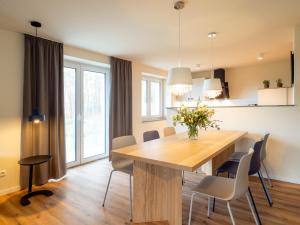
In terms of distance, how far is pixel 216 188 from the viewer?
1825 mm

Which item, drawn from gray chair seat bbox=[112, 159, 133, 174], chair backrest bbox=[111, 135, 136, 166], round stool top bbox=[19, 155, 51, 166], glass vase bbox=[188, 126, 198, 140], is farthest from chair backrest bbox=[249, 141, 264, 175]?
round stool top bbox=[19, 155, 51, 166]

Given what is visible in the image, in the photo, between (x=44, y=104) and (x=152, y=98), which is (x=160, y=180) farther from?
(x=152, y=98)

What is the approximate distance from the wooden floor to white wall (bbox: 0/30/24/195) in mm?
365

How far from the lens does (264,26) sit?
288 cm

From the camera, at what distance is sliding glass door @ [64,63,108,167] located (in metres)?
3.97

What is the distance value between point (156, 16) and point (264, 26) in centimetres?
167

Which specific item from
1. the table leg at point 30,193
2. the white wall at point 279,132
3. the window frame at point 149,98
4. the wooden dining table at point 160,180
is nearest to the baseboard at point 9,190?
the table leg at point 30,193

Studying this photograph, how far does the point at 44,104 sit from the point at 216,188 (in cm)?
282

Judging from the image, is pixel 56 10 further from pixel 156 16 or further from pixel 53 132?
pixel 53 132

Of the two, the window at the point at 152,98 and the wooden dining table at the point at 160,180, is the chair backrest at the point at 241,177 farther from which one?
the window at the point at 152,98

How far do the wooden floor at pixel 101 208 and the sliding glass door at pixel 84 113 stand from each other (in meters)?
1.06

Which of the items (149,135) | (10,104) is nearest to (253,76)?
(149,135)

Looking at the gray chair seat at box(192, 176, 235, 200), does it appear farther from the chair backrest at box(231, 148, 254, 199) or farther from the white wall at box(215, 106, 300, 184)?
the white wall at box(215, 106, 300, 184)

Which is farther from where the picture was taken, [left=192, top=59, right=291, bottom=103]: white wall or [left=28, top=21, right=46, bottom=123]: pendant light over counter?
[left=192, top=59, right=291, bottom=103]: white wall
